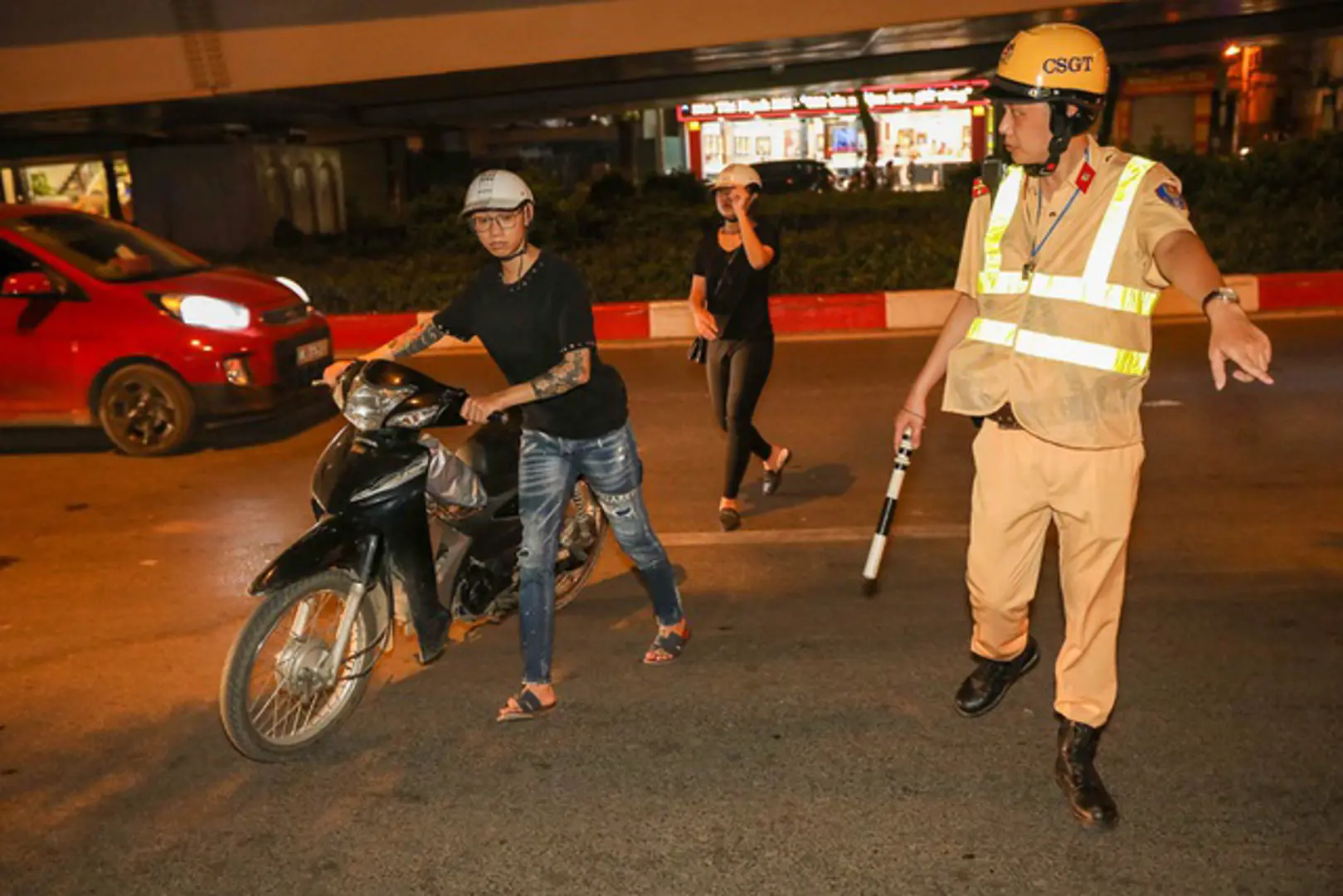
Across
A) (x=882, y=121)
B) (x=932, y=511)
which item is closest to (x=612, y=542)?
(x=932, y=511)

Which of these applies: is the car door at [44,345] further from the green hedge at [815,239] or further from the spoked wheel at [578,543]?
the green hedge at [815,239]

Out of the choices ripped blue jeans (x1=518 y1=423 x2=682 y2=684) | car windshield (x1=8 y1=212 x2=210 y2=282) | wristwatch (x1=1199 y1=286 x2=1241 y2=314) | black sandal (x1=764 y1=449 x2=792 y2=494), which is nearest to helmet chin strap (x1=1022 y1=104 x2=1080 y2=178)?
wristwatch (x1=1199 y1=286 x2=1241 y2=314)

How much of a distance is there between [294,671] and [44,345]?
6005 mm

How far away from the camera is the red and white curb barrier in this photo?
13.8 meters

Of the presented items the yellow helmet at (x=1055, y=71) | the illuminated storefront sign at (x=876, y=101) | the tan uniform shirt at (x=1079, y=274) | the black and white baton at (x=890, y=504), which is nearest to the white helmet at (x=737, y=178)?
the black and white baton at (x=890, y=504)

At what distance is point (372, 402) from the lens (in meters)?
4.56

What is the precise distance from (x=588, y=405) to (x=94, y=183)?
3372 centimetres

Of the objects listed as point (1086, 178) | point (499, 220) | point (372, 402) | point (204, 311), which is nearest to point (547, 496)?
point (372, 402)

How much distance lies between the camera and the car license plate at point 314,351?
997cm

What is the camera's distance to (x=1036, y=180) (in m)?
3.97

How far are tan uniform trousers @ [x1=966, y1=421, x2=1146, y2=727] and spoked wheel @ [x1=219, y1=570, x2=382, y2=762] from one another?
2123 millimetres

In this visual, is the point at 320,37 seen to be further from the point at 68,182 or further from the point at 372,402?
the point at 68,182

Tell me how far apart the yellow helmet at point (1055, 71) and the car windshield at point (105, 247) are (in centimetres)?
766

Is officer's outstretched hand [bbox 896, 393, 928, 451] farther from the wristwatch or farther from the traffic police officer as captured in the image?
the wristwatch
